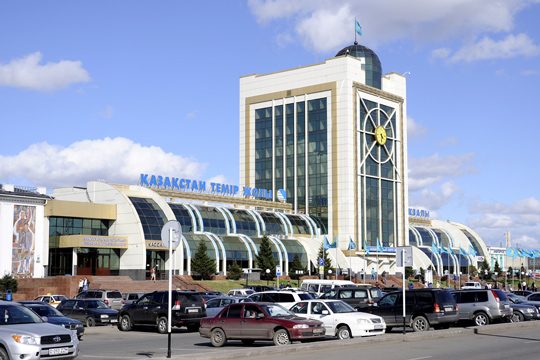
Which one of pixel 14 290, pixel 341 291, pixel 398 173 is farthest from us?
pixel 398 173

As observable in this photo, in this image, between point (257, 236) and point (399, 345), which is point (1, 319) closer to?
point (399, 345)

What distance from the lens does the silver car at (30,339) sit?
18.1 metres

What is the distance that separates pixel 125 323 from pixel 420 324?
1327cm

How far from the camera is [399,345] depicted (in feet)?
88.4

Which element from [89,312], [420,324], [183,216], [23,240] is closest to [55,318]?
[89,312]

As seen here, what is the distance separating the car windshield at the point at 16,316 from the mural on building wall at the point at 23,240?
57.5 meters

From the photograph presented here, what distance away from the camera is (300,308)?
30.9 metres

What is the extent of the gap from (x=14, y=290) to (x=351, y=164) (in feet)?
188

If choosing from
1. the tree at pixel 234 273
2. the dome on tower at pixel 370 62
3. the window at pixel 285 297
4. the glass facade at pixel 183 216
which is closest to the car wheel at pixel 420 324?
the window at pixel 285 297

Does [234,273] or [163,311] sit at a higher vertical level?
[234,273]

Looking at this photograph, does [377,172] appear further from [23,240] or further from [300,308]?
[300,308]

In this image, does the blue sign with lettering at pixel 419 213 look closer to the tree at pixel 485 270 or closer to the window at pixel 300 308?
the tree at pixel 485 270

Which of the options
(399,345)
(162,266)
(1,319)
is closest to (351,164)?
(162,266)

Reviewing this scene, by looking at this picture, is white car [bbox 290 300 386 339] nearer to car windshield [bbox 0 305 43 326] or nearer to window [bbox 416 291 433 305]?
window [bbox 416 291 433 305]
